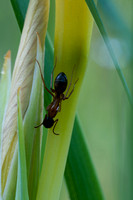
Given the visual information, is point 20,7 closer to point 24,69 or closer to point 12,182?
point 24,69

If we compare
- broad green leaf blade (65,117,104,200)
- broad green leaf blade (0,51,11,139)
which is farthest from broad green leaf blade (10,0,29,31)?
broad green leaf blade (65,117,104,200)

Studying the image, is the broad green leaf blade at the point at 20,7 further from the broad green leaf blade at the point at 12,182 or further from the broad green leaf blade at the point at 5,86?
the broad green leaf blade at the point at 12,182

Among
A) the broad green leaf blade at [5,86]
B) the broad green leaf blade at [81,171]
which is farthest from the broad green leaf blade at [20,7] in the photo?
the broad green leaf blade at [81,171]

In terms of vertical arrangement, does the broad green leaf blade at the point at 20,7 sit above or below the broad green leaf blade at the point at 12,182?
above

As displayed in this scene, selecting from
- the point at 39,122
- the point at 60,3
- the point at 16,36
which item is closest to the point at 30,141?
the point at 39,122

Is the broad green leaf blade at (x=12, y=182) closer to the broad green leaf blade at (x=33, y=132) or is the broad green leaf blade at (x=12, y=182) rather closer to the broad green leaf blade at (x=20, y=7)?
the broad green leaf blade at (x=33, y=132)

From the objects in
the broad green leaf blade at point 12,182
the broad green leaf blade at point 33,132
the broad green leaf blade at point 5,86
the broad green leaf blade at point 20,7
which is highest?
the broad green leaf blade at point 20,7

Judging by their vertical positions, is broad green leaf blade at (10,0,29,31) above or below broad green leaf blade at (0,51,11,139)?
above

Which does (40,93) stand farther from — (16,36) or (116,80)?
(16,36)

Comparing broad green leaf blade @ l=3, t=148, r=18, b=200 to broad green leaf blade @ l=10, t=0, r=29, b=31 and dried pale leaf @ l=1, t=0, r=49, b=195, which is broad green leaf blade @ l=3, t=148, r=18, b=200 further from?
broad green leaf blade @ l=10, t=0, r=29, b=31
